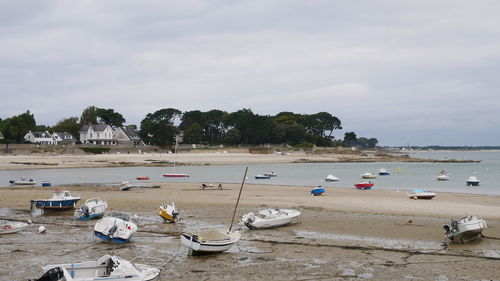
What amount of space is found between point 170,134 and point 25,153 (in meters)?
38.3

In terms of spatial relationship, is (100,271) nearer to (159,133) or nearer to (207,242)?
(207,242)

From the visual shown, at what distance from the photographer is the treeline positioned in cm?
14012

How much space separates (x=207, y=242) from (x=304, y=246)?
14.1ft

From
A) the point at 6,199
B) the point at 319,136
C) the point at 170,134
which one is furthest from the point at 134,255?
the point at 319,136

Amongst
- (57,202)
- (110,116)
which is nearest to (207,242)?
(57,202)

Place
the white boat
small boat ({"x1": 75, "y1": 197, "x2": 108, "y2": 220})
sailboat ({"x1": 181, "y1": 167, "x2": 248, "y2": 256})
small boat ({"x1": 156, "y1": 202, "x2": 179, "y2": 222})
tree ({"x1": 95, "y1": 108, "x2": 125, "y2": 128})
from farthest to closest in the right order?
tree ({"x1": 95, "y1": 108, "x2": 125, "y2": 128}) → small boat ({"x1": 75, "y1": 197, "x2": 108, "y2": 220}) → small boat ({"x1": 156, "y1": 202, "x2": 179, "y2": 222}) → the white boat → sailboat ({"x1": 181, "y1": 167, "x2": 248, "y2": 256})

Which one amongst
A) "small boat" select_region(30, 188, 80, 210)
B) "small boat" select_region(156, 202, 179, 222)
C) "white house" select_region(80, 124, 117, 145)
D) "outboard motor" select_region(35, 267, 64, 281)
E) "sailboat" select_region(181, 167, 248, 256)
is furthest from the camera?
"white house" select_region(80, 124, 117, 145)

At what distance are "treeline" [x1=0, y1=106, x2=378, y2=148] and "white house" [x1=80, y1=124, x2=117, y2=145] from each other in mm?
11053

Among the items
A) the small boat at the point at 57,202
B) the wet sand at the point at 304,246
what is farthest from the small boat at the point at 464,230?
the small boat at the point at 57,202

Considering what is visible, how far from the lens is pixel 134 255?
2025 centimetres

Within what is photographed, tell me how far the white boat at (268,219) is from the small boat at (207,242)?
498 centimetres

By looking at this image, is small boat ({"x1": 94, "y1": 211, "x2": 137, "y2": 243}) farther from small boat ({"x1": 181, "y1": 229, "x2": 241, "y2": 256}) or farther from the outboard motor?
the outboard motor

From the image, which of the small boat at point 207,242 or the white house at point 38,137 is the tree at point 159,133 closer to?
the white house at point 38,137

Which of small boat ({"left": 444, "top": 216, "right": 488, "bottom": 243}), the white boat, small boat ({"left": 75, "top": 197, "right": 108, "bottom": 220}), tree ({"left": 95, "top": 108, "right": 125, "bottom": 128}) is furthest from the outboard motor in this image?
tree ({"left": 95, "top": 108, "right": 125, "bottom": 128})
